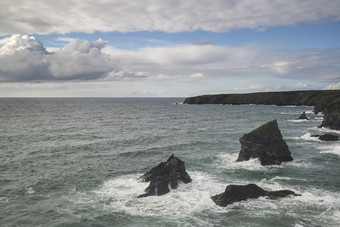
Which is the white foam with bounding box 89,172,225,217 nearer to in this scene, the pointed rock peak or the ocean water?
the ocean water

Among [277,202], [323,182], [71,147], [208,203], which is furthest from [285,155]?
[71,147]

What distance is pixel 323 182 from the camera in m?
30.1

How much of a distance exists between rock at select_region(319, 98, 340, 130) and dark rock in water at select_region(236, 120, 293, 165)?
3510cm

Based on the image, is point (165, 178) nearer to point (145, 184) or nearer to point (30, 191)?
point (145, 184)

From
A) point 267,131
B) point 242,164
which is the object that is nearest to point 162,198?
point 242,164

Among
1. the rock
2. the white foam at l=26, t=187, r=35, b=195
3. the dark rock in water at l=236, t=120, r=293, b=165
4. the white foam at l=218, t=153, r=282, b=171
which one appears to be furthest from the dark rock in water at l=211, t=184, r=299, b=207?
the rock

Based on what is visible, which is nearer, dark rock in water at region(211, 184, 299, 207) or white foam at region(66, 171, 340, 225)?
white foam at region(66, 171, 340, 225)

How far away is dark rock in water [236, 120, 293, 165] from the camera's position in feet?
126

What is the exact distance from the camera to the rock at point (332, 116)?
64688mm

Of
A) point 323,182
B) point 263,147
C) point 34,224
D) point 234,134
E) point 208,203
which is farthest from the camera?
point 234,134

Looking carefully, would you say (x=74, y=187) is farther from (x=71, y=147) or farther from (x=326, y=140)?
(x=326, y=140)

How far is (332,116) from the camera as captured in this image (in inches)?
2648

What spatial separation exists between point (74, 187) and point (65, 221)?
27.9 ft

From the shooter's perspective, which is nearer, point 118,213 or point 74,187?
point 118,213
